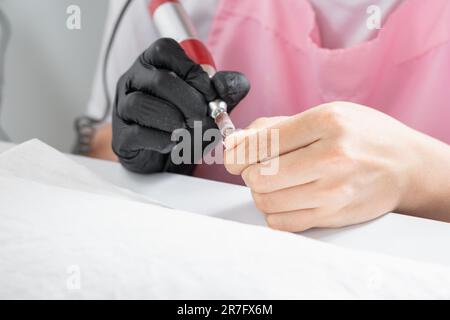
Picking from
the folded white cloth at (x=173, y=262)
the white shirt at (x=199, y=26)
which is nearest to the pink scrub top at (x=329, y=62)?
the white shirt at (x=199, y=26)

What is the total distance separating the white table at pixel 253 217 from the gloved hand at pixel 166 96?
0.03 meters

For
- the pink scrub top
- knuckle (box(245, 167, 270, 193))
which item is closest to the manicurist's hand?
knuckle (box(245, 167, 270, 193))

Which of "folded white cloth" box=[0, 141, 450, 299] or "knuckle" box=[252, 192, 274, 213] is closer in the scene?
"folded white cloth" box=[0, 141, 450, 299]

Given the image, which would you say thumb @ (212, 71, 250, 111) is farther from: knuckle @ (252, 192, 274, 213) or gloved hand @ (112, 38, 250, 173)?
knuckle @ (252, 192, 274, 213)

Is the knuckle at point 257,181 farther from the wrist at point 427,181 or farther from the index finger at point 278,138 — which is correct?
the wrist at point 427,181

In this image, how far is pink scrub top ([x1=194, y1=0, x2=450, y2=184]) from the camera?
538 millimetres

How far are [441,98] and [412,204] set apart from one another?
0.17 metres

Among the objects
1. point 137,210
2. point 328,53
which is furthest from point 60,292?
point 328,53

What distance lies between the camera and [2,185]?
0.34 meters

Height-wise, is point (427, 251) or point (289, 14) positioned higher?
point (289, 14)

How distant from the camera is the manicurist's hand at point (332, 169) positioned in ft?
1.26

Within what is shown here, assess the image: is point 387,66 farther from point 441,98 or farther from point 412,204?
point 412,204

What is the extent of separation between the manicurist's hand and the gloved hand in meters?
0.08
